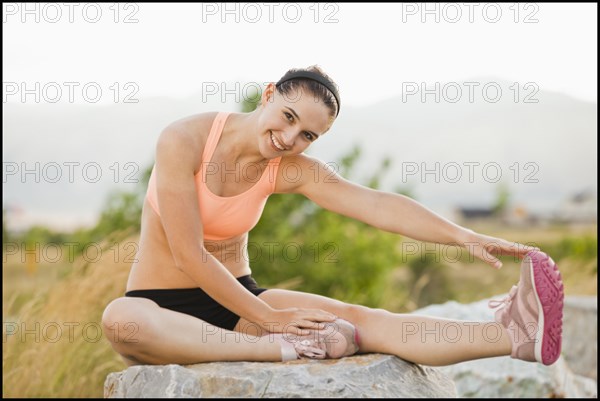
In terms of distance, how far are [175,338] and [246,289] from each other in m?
0.34

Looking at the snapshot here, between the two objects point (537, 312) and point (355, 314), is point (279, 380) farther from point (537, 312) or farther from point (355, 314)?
point (537, 312)

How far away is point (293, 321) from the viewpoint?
287 cm

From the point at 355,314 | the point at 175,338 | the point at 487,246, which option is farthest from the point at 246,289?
the point at 487,246

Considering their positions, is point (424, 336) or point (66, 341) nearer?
point (424, 336)

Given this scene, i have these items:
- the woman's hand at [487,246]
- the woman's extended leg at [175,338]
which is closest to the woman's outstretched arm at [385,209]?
the woman's hand at [487,246]

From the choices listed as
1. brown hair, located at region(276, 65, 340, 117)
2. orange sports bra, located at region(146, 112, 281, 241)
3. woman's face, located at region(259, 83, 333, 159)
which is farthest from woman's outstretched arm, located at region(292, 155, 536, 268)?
brown hair, located at region(276, 65, 340, 117)

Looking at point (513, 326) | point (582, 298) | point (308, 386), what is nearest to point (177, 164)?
point (308, 386)

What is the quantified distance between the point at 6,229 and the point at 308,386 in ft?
20.3

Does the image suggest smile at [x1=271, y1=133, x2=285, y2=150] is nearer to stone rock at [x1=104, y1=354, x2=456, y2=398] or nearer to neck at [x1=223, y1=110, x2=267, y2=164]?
neck at [x1=223, y1=110, x2=267, y2=164]

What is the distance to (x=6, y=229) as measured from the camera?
7805 millimetres

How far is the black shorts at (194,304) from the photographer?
9.89ft

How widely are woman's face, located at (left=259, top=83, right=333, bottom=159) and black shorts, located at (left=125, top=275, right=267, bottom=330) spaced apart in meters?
0.66

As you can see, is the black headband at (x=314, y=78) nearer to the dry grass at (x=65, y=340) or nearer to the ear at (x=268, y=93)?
the ear at (x=268, y=93)

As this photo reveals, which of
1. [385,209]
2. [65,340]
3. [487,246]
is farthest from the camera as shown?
[65,340]
